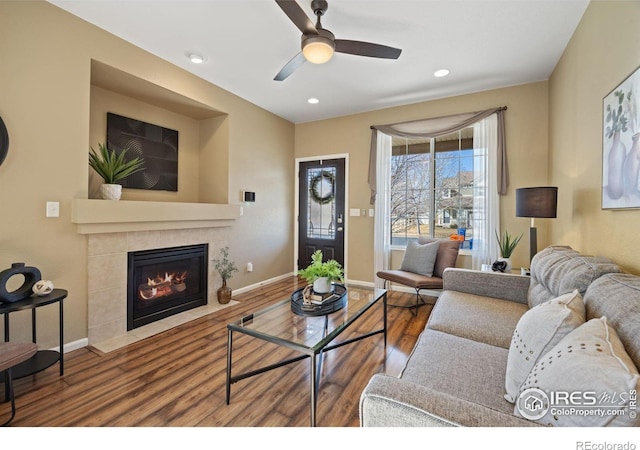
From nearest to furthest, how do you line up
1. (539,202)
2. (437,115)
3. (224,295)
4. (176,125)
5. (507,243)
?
(539,202)
(507,243)
(224,295)
(176,125)
(437,115)

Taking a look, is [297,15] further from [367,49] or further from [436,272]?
[436,272]

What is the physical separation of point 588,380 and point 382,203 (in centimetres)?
356

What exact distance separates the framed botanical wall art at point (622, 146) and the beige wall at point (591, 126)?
7 centimetres

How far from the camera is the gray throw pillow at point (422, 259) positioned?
3.49m

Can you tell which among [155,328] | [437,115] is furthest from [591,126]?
[155,328]

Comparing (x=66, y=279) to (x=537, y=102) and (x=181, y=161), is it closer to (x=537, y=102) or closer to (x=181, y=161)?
(x=181, y=161)

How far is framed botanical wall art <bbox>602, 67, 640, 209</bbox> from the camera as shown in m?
1.48

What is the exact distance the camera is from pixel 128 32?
2.49 metres

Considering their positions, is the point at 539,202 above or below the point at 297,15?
below

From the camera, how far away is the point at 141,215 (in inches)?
106

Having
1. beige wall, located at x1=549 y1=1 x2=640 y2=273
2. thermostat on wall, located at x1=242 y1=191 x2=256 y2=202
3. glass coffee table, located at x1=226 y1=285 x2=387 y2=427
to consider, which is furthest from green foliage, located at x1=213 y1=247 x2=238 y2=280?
beige wall, located at x1=549 y1=1 x2=640 y2=273

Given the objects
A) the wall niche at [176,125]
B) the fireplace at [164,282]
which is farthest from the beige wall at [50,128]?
the fireplace at [164,282]

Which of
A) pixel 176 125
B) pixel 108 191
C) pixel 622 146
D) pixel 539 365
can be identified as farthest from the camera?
pixel 176 125

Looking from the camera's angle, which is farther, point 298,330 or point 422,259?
point 422,259
